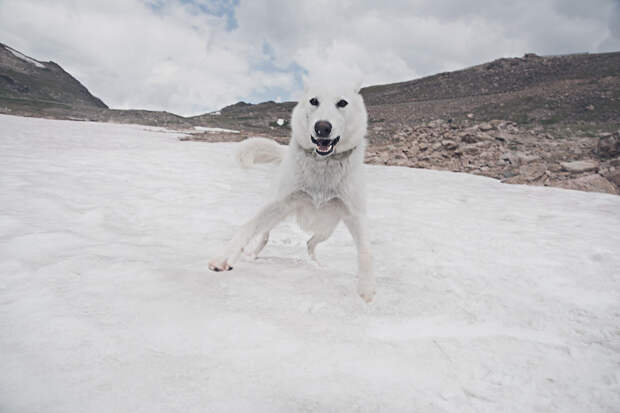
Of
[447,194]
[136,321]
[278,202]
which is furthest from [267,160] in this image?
[447,194]

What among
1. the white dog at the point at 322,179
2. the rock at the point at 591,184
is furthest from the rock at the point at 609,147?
the white dog at the point at 322,179

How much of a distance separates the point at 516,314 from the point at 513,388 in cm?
100

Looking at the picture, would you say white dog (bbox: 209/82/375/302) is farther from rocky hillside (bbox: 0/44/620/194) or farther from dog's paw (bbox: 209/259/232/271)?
rocky hillside (bbox: 0/44/620/194)

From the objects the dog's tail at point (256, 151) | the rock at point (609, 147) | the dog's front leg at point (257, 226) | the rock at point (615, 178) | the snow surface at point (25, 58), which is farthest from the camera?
the snow surface at point (25, 58)

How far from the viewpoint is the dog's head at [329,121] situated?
9.20 feet

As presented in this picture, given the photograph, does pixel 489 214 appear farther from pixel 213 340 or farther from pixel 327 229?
pixel 213 340

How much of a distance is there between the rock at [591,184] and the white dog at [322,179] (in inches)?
294

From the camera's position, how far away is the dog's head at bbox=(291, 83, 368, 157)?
280 cm

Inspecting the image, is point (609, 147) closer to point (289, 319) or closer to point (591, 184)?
point (591, 184)

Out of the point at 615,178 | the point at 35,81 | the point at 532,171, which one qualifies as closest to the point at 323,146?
the point at 615,178

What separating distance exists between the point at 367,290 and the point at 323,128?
1427 millimetres

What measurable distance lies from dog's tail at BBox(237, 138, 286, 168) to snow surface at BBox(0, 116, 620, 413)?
106 centimetres

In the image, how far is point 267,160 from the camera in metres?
4.30

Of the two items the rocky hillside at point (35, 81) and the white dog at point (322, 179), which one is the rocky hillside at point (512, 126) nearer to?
the white dog at point (322, 179)
